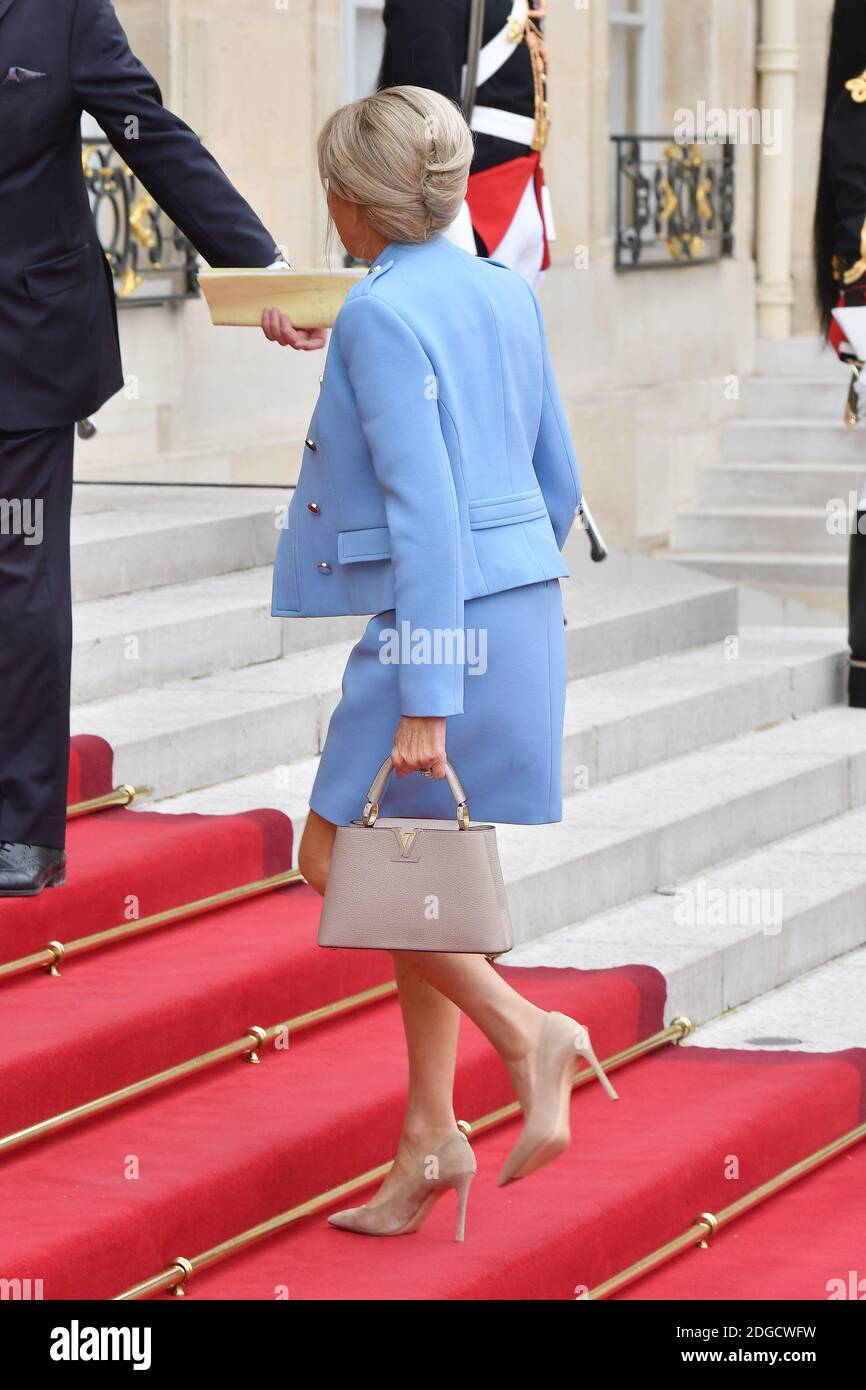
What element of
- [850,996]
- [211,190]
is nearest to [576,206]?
[850,996]

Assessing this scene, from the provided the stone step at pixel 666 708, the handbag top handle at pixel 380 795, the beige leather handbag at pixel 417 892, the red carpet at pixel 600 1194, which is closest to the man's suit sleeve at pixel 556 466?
the handbag top handle at pixel 380 795

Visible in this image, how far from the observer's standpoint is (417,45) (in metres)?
6.31

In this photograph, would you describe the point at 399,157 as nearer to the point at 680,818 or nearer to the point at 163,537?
the point at 680,818

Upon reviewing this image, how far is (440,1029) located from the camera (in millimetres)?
3635

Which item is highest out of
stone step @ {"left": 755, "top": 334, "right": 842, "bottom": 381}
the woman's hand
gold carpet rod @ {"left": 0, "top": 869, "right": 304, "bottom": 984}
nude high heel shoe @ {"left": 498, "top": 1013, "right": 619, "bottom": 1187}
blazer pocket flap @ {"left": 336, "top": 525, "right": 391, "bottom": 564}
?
blazer pocket flap @ {"left": 336, "top": 525, "right": 391, "bottom": 564}

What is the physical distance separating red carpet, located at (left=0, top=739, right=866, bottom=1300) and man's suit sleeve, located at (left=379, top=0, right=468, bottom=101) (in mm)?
2108

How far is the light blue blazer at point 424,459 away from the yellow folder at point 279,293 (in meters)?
0.34

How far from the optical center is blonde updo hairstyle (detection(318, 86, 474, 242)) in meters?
3.34

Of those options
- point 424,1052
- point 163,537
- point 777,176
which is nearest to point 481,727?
point 424,1052

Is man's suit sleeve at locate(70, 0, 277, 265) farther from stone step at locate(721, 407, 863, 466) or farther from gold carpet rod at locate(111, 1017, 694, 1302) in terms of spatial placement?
stone step at locate(721, 407, 863, 466)

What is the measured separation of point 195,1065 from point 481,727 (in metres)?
1.09

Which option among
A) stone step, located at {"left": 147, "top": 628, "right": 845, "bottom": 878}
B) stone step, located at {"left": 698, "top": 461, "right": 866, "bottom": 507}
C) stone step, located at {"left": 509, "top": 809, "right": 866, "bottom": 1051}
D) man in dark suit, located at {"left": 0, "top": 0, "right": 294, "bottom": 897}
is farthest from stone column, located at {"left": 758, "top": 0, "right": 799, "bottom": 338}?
man in dark suit, located at {"left": 0, "top": 0, "right": 294, "bottom": 897}
